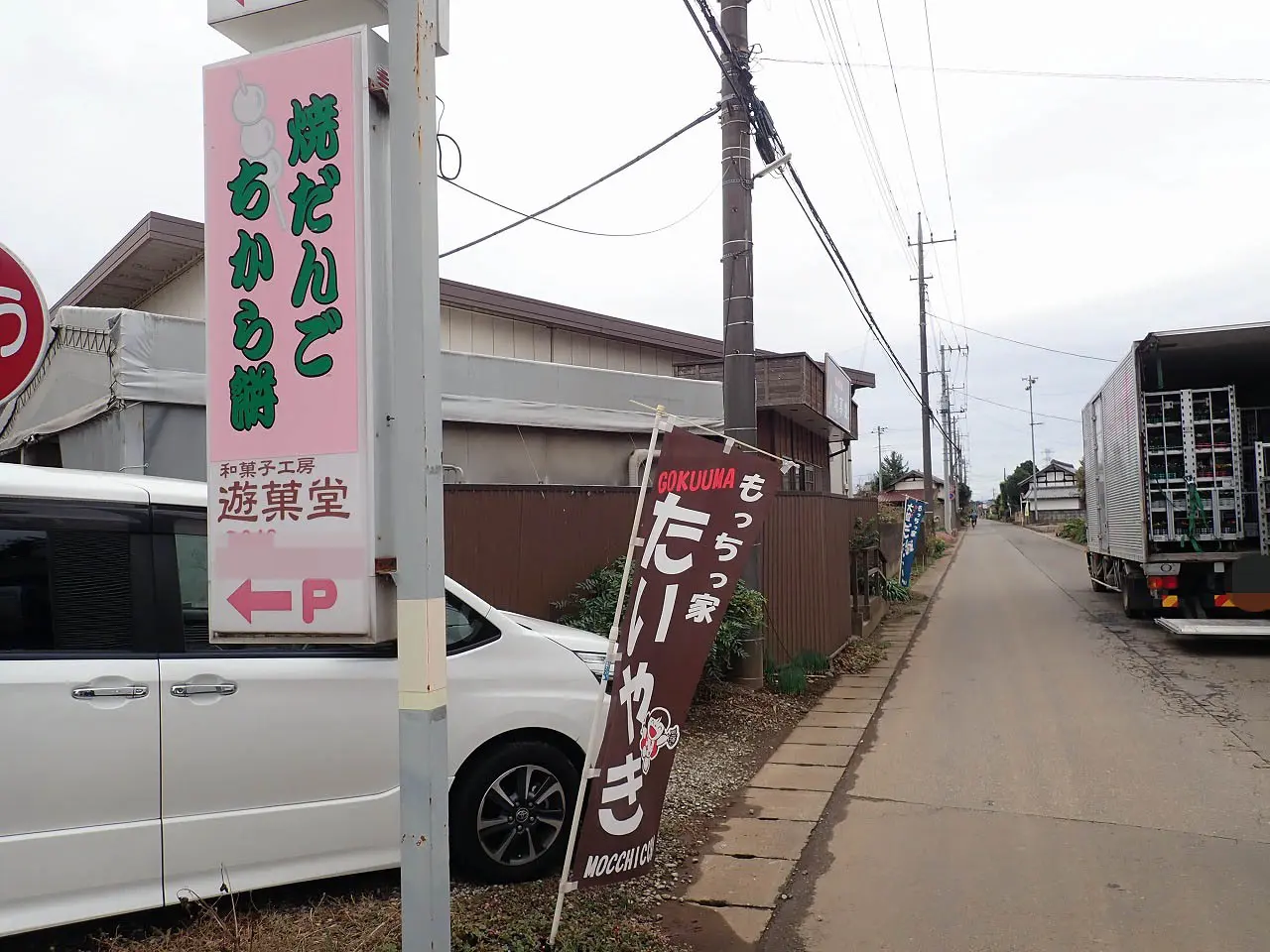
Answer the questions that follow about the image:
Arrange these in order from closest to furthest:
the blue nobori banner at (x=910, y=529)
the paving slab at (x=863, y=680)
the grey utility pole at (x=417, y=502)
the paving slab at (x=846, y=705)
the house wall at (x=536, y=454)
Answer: the grey utility pole at (x=417, y=502), the paving slab at (x=846, y=705), the paving slab at (x=863, y=680), the house wall at (x=536, y=454), the blue nobori banner at (x=910, y=529)

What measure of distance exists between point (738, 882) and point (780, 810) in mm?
1230

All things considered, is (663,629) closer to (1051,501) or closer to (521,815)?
(521,815)

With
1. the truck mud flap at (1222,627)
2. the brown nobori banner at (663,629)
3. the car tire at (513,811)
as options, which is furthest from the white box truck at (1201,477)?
the car tire at (513,811)

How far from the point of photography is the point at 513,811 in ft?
15.0

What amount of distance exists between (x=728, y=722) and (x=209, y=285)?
584 cm

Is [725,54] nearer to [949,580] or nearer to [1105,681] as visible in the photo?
[1105,681]

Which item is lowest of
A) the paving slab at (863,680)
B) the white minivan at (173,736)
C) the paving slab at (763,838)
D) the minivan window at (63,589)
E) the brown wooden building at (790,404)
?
the paving slab at (863,680)

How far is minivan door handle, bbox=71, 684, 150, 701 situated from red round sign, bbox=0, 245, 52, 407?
1134 mm

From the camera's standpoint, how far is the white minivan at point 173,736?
3625 millimetres

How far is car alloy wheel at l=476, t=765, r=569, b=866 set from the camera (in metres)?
4.50

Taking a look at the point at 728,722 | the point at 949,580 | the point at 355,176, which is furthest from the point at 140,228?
the point at 949,580

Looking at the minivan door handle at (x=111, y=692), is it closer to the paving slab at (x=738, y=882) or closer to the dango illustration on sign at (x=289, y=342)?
the dango illustration on sign at (x=289, y=342)

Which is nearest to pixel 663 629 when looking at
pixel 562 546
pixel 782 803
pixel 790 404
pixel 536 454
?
pixel 782 803

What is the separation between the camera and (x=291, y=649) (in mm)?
4195
